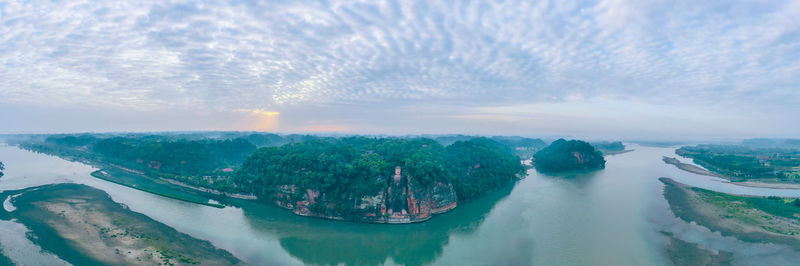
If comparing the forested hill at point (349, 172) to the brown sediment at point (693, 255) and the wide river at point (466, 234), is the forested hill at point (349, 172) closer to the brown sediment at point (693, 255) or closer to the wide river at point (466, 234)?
the wide river at point (466, 234)

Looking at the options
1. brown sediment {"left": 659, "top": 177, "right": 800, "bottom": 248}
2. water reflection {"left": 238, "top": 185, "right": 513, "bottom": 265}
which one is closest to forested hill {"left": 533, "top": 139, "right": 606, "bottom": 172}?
brown sediment {"left": 659, "top": 177, "right": 800, "bottom": 248}

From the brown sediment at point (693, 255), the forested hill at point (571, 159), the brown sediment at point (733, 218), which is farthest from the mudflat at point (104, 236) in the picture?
the forested hill at point (571, 159)

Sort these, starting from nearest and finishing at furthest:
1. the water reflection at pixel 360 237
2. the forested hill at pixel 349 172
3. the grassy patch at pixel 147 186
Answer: the water reflection at pixel 360 237 < the forested hill at pixel 349 172 < the grassy patch at pixel 147 186

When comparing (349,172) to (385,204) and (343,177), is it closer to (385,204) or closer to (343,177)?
(343,177)

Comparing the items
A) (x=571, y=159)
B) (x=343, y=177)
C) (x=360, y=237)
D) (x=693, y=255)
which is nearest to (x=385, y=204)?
(x=360, y=237)

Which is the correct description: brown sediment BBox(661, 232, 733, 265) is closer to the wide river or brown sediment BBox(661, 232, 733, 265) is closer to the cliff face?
the wide river

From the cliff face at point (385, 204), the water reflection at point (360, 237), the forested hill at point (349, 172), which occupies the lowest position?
the water reflection at point (360, 237)
